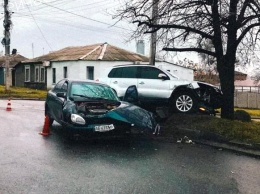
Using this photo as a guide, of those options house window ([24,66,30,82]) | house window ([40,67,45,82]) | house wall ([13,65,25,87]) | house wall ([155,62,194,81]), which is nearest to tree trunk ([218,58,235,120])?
house wall ([155,62,194,81])

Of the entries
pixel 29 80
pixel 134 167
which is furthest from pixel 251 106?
pixel 134 167

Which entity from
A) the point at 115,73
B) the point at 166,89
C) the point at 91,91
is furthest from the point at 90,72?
the point at 91,91

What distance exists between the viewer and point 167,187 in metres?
5.79

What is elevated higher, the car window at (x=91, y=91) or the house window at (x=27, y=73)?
the house window at (x=27, y=73)

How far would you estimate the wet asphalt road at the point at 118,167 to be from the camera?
18.8 ft

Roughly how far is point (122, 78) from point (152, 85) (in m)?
1.27

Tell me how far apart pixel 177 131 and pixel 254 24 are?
12.9 feet

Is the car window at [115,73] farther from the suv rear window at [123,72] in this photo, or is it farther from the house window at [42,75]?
the house window at [42,75]

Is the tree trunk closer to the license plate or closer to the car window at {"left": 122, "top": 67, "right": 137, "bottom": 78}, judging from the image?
the car window at {"left": 122, "top": 67, "right": 137, "bottom": 78}

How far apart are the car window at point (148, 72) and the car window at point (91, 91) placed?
2747 millimetres

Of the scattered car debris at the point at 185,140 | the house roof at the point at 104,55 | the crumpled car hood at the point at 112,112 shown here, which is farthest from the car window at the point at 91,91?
the house roof at the point at 104,55

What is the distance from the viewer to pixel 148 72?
13703 mm

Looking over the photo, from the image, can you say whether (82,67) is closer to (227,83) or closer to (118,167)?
(227,83)

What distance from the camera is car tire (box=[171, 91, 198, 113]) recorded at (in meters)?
12.8
